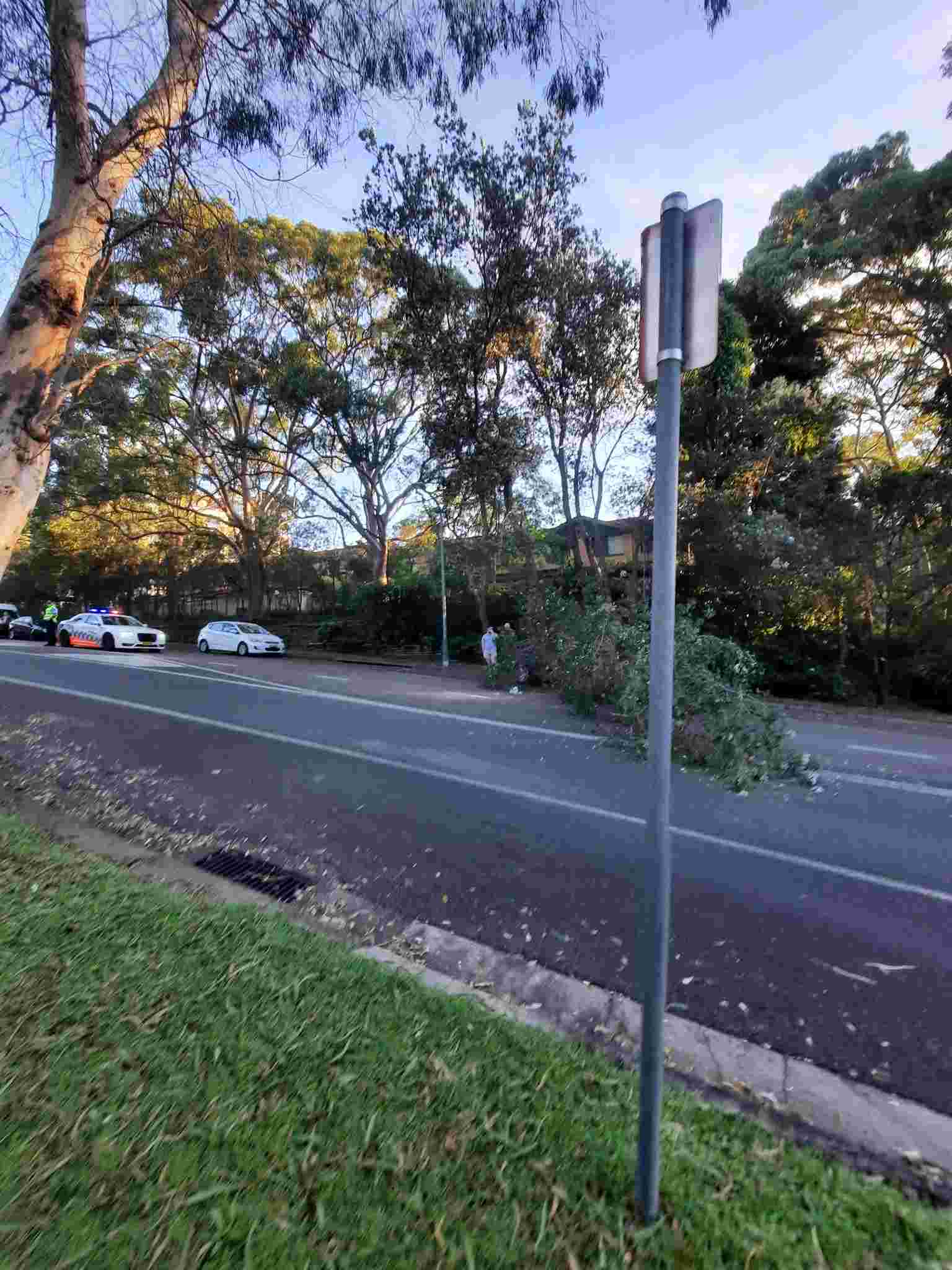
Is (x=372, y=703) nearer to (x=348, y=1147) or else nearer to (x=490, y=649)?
(x=490, y=649)

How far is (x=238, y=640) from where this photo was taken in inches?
1045

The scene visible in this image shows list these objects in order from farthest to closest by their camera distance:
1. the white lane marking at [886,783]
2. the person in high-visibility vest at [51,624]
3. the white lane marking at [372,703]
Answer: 1. the person in high-visibility vest at [51,624]
2. the white lane marking at [372,703]
3. the white lane marking at [886,783]

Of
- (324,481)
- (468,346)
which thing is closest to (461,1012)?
(468,346)

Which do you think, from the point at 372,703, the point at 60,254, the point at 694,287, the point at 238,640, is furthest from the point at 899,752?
the point at 238,640

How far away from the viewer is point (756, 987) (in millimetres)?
3658

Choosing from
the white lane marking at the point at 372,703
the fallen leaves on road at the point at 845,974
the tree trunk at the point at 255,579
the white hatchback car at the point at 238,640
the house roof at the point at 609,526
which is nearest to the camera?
the fallen leaves on road at the point at 845,974

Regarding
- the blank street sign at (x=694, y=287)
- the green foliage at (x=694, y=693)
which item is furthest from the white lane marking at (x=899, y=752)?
the blank street sign at (x=694, y=287)

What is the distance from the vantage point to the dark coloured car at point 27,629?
3206 cm

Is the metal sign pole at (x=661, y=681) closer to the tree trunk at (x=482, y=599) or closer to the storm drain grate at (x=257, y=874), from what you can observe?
the storm drain grate at (x=257, y=874)

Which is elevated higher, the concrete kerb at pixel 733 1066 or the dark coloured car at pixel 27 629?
the dark coloured car at pixel 27 629

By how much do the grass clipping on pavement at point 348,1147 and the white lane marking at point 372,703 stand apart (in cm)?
737

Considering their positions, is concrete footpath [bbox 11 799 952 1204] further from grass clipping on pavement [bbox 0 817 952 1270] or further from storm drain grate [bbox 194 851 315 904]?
grass clipping on pavement [bbox 0 817 952 1270]

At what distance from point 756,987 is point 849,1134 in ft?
3.36

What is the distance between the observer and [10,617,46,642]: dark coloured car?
105 feet
